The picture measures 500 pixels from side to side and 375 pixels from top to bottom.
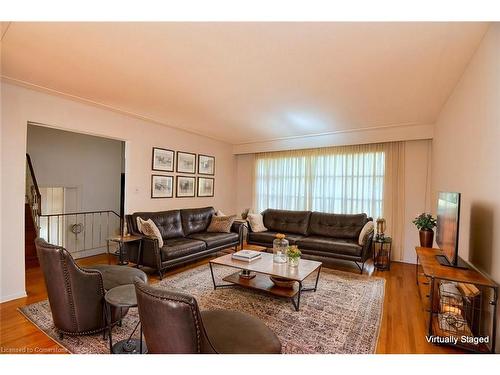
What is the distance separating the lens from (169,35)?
197cm

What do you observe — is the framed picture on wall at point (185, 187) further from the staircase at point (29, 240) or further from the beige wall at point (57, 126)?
the staircase at point (29, 240)

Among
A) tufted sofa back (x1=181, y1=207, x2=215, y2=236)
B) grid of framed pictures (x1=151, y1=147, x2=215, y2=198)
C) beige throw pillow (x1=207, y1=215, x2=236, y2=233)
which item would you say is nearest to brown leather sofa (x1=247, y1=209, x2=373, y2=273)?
beige throw pillow (x1=207, y1=215, x2=236, y2=233)

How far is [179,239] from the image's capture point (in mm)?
4266

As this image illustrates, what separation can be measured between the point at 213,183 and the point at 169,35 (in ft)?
13.9

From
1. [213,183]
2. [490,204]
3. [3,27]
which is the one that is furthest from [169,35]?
[213,183]

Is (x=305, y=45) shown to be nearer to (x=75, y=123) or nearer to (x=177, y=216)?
(x=75, y=123)

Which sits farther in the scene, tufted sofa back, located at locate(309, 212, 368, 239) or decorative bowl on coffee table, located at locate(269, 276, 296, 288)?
tufted sofa back, located at locate(309, 212, 368, 239)

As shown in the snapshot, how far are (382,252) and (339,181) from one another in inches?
64.0

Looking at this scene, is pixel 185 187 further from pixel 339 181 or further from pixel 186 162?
pixel 339 181

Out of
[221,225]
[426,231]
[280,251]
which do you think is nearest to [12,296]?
[221,225]

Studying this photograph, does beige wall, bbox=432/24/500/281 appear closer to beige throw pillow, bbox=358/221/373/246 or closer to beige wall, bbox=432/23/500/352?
beige wall, bbox=432/23/500/352

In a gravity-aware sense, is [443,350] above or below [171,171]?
below

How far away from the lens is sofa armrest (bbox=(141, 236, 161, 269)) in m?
3.58

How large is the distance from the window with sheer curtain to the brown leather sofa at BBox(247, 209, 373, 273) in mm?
468
